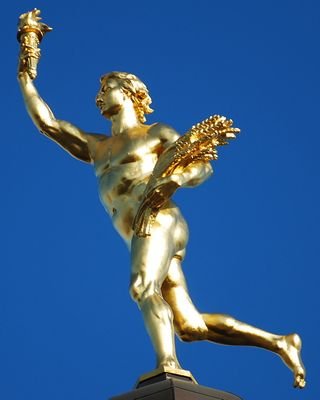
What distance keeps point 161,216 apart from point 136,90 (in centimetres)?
163

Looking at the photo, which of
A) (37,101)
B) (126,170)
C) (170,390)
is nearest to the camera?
(170,390)

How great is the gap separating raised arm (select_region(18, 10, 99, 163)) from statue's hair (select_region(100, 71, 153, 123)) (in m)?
0.58

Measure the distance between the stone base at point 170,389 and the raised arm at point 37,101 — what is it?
269 cm

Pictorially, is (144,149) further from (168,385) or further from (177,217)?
(168,385)

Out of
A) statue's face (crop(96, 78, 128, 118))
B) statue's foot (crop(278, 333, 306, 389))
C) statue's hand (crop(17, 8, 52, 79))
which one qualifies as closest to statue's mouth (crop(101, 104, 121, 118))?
statue's face (crop(96, 78, 128, 118))

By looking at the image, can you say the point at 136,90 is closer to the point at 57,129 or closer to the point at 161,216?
the point at 57,129

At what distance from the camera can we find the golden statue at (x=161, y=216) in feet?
27.1

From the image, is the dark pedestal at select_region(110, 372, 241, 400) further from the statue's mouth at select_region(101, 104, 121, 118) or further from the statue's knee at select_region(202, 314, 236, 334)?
the statue's mouth at select_region(101, 104, 121, 118)

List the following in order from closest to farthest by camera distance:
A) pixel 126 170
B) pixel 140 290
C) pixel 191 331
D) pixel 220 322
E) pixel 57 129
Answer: pixel 140 290, pixel 191 331, pixel 220 322, pixel 126 170, pixel 57 129

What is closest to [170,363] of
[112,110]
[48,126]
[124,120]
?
[124,120]

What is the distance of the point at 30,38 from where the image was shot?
33.6ft

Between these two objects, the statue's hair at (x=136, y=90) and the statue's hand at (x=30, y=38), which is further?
the statue's hand at (x=30, y=38)

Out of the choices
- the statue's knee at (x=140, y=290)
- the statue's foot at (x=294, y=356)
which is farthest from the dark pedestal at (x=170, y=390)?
the statue's foot at (x=294, y=356)

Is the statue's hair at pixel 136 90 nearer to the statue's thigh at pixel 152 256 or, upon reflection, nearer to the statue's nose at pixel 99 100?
the statue's nose at pixel 99 100
